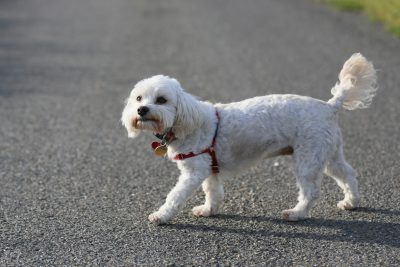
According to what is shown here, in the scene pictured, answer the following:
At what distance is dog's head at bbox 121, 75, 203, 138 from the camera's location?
5.23 m

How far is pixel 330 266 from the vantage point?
4.55 m

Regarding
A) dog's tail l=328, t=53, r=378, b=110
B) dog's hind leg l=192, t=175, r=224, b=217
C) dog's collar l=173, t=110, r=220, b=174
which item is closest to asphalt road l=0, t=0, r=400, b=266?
dog's hind leg l=192, t=175, r=224, b=217

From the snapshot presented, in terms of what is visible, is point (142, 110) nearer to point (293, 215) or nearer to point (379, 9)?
point (293, 215)

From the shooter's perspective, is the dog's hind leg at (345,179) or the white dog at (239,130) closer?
the white dog at (239,130)

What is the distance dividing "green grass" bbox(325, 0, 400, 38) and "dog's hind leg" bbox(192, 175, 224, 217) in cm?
964

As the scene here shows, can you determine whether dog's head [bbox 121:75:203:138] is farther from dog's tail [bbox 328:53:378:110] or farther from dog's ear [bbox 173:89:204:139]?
dog's tail [bbox 328:53:378:110]

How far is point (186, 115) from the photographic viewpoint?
17.3ft

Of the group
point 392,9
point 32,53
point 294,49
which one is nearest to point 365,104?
point 294,49

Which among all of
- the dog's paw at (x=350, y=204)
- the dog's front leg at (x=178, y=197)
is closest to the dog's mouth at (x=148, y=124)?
the dog's front leg at (x=178, y=197)

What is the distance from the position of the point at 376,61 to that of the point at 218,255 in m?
8.00

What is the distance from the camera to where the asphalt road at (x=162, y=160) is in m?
4.95

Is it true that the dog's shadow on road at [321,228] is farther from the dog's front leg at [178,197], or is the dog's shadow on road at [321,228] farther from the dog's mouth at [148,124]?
the dog's mouth at [148,124]

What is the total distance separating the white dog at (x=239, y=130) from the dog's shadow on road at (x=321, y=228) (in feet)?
0.42

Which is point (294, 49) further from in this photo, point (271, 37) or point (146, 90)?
point (146, 90)
